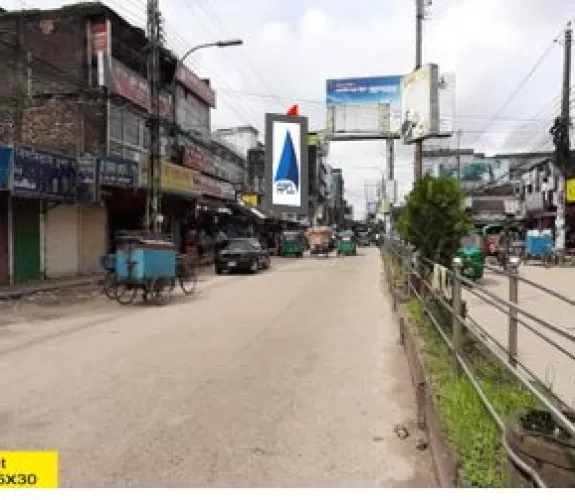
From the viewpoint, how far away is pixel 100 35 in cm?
2877

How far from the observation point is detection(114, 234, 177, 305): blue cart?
16.4 metres

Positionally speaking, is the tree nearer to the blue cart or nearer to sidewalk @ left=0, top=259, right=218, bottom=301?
the blue cart

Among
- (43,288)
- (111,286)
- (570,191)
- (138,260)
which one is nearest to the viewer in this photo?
(138,260)

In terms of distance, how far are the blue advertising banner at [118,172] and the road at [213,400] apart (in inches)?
424

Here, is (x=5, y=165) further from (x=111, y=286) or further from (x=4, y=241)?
(x=111, y=286)

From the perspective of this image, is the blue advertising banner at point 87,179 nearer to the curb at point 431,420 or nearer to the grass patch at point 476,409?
the curb at point 431,420

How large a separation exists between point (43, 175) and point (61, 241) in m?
4.28

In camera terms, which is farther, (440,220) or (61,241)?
(61,241)

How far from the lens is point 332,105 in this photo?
33938 millimetres

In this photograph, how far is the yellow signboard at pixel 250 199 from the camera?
53.1 meters

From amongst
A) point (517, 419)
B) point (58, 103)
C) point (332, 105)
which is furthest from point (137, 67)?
point (517, 419)

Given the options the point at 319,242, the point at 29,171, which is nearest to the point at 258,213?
the point at 319,242

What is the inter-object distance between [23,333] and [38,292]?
7.46 m

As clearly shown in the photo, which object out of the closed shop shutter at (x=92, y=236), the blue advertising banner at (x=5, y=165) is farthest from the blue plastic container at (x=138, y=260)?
the closed shop shutter at (x=92, y=236)
